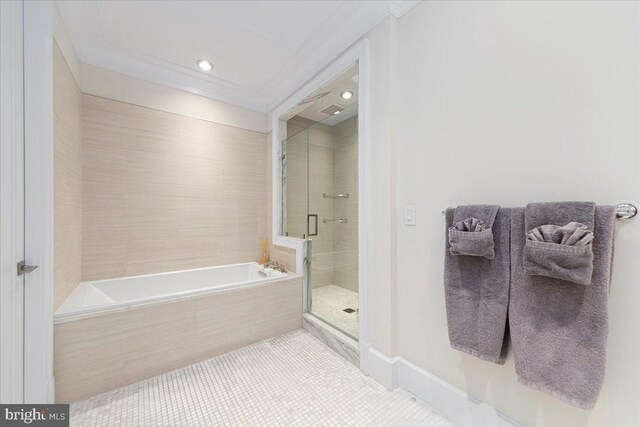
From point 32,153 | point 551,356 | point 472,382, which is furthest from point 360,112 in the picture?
point 32,153

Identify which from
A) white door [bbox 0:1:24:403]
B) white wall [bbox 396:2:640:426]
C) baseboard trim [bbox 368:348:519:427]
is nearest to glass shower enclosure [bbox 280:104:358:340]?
baseboard trim [bbox 368:348:519:427]

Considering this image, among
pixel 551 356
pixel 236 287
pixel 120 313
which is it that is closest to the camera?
pixel 551 356

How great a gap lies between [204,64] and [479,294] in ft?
8.91

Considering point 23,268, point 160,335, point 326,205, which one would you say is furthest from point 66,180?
point 326,205

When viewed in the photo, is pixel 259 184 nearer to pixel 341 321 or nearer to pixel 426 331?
pixel 341 321

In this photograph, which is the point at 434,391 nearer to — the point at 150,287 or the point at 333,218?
the point at 333,218

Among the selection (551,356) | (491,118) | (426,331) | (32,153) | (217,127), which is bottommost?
(426,331)

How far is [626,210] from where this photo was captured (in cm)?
86

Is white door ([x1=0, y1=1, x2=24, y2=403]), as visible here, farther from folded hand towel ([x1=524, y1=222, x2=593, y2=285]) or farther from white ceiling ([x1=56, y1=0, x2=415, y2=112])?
folded hand towel ([x1=524, y1=222, x2=593, y2=285])

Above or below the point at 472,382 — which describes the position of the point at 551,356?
above

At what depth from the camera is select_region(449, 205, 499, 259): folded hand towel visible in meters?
1.10

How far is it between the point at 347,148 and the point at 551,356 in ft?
6.73

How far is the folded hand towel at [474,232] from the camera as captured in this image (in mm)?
1098

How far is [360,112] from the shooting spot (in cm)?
174
